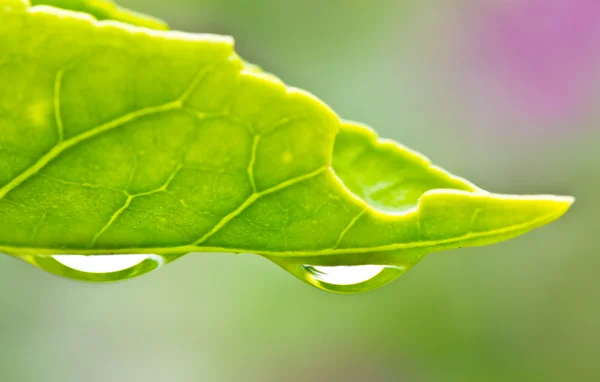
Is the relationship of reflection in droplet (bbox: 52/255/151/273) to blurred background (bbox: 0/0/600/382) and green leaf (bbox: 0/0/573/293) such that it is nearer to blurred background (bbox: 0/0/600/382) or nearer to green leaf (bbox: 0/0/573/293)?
green leaf (bbox: 0/0/573/293)

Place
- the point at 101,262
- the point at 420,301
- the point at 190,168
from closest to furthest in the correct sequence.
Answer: the point at 190,168, the point at 101,262, the point at 420,301

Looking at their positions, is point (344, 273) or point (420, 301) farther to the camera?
point (420, 301)

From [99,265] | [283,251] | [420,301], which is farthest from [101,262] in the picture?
[420,301]

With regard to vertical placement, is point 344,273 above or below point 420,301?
below

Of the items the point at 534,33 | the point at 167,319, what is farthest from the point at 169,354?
the point at 534,33

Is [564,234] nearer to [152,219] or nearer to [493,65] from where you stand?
[493,65]

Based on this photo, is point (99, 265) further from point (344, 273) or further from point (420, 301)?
point (420, 301)
